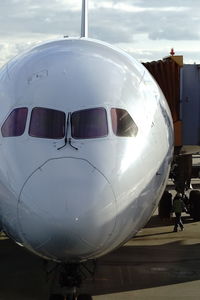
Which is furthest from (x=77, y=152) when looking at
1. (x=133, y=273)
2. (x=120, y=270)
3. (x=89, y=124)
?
(x=120, y=270)

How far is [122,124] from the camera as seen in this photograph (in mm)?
7430

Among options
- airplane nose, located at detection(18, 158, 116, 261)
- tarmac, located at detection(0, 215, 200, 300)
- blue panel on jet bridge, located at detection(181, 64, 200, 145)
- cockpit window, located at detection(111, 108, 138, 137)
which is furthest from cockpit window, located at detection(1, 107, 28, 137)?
blue panel on jet bridge, located at detection(181, 64, 200, 145)

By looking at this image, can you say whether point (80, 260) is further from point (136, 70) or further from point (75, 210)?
point (136, 70)

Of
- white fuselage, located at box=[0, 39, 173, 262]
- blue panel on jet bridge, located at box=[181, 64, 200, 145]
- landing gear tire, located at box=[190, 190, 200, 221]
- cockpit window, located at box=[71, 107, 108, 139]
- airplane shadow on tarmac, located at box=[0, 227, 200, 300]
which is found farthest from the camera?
landing gear tire, located at box=[190, 190, 200, 221]

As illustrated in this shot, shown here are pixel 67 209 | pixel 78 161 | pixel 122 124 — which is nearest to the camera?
pixel 67 209

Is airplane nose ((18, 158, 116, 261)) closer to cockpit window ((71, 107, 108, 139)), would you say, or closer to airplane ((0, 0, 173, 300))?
airplane ((0, 0, 173, 300))

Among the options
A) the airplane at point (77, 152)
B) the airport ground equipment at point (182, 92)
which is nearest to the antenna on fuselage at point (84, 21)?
the airport ground equipment at point (182, 92)

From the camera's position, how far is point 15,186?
6.76 m

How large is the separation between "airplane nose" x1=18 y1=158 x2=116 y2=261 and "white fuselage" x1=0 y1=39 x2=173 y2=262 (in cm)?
1

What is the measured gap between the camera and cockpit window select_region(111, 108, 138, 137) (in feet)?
24.2

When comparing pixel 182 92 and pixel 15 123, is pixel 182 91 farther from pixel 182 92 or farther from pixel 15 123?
pixel 15 123

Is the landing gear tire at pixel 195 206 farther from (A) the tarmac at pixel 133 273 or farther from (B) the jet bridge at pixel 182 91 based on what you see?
(B) the jet bridge at pixel 182 91

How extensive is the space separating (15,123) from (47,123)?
1.61ft

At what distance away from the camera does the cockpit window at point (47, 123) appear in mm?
7188
